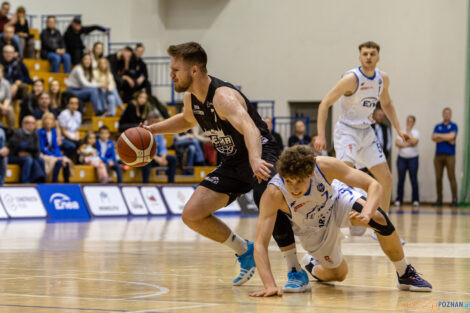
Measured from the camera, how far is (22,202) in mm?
12039

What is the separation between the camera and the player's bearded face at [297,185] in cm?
426

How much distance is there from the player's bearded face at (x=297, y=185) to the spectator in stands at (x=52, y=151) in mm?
9574

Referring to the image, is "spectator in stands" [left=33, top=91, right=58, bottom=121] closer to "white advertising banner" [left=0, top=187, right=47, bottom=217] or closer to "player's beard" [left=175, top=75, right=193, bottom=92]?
"white advertising banner" [left=0, top=187, right=47, bottom=217]

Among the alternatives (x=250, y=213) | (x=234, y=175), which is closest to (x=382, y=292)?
(x=234, y=175)

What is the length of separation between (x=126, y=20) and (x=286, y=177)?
16.7 meters

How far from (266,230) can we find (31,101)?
10549mm

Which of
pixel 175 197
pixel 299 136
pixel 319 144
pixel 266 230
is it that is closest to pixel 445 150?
pixel 299 136

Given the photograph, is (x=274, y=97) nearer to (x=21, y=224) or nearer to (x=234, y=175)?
(x=21, y=224)

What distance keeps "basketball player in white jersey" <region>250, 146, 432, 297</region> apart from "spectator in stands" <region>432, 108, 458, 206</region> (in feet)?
43.8

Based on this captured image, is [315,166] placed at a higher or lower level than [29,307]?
higher

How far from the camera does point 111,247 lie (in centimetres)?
775

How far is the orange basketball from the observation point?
5488 millimetres

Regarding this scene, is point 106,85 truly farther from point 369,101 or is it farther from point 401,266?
point 401,266

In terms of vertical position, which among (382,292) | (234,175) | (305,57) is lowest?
(382,292)
